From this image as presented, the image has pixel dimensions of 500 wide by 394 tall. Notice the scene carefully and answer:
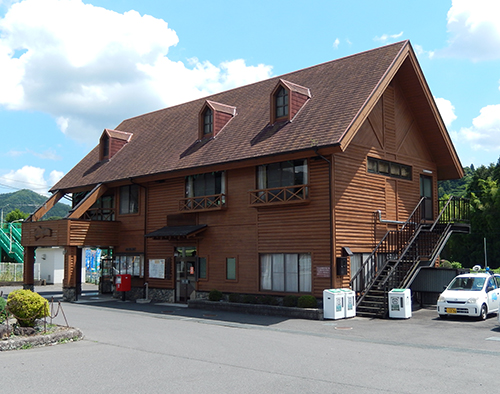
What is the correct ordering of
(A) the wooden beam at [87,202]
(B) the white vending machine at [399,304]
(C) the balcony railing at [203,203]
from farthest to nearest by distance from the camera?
(A) the wooden beam at [87,202], (C) the balcony railing at [203,203], (B) the white vending machine at [399,304]

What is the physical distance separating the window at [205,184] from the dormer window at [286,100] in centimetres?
369

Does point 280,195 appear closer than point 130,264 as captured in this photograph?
Yes

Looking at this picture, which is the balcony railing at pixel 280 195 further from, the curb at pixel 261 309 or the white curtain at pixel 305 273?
the curb at pixel 261 309

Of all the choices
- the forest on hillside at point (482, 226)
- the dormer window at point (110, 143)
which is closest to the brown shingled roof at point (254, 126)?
the dormer window at point (110, 143)

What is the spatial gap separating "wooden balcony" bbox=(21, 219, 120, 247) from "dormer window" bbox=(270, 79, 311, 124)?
11.6 meters

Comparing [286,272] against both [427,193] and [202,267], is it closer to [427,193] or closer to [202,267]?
[202,267]

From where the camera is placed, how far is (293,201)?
2119 centimetres

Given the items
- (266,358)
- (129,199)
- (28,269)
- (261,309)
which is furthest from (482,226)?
(266,358)

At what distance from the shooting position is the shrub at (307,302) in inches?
787

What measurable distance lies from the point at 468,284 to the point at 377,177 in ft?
20.5

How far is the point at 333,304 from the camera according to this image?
746 inches

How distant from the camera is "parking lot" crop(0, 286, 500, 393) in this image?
905 centimetres

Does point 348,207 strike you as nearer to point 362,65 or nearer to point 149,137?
point 362,65

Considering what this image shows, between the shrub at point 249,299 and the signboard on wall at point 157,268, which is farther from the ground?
the signboard on wall at point 157,268
